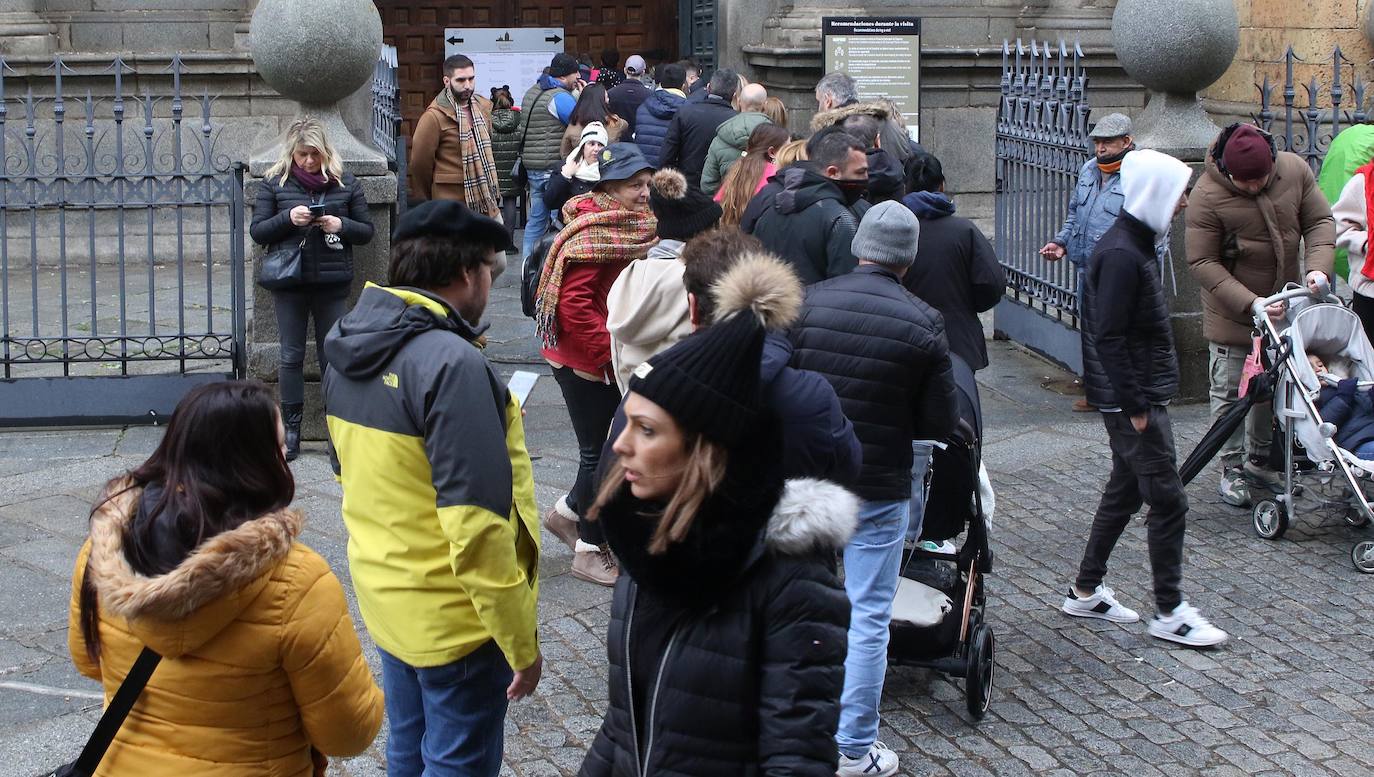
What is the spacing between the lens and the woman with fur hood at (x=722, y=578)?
9.12 ft

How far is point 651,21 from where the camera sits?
18.5 metres

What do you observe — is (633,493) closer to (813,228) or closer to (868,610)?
(868,610)

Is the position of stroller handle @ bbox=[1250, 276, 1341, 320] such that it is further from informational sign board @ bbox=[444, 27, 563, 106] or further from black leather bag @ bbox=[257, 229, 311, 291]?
informational sign board @ bbox=[444, 27, 563, 106]

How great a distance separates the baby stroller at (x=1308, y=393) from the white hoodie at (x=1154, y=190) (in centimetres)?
159

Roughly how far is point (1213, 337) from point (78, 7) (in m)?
10.4

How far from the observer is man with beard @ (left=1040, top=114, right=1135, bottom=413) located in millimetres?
8727

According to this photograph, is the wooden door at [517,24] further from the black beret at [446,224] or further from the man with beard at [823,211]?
the black beret at [446,224]

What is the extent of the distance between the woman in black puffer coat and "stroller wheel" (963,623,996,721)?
3.97 metres

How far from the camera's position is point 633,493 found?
2873 mm

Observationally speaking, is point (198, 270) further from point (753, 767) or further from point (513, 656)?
point (753, 767)

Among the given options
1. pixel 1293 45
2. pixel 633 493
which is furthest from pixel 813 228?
pixel 1293 45

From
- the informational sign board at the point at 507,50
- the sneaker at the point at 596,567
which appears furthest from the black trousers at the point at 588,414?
the informational sign board at the point at 507,50

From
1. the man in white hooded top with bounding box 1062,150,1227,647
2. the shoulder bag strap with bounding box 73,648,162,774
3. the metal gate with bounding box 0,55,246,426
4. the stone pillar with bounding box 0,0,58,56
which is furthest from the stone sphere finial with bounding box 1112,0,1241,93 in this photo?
the stone pillar with bounding box 0,0,58,56

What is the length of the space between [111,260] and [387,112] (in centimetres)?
428
